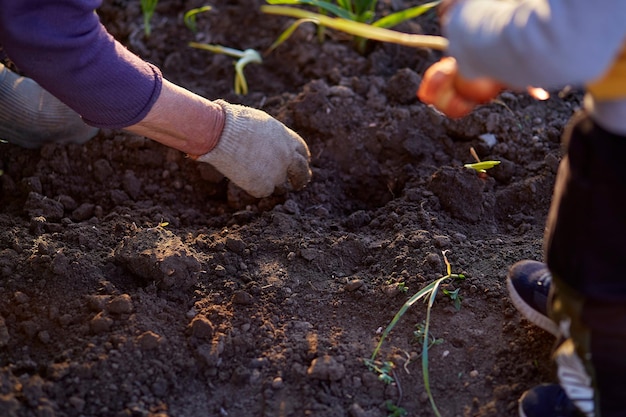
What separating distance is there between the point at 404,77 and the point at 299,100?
355mm

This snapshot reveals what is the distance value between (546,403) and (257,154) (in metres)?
0.98

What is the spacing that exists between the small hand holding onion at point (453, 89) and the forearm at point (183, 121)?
73 centimetres

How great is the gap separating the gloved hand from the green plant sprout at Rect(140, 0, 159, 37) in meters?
0.58

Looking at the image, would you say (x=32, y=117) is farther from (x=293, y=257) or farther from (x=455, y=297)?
(x=455, y=297)

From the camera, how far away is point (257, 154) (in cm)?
205

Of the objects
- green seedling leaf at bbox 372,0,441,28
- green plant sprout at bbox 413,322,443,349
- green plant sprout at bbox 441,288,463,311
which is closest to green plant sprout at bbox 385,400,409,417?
green plant sprout at bbox 413,322,443,349

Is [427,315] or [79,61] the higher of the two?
[79,61]

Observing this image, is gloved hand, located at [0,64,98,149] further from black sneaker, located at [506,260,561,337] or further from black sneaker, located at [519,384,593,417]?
black sneaker, located at [519,384,593,417]

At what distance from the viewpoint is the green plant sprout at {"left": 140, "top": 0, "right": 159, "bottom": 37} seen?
8.96 ft

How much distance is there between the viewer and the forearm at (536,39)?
1077 mm

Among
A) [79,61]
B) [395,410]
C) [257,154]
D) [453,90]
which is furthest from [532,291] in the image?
[79,61]

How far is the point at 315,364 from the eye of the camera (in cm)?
163

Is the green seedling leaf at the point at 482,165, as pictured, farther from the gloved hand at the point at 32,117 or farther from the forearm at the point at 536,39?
the gloved hand at the point at 32,117

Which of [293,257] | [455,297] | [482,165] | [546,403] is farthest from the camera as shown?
Answer: [482,165]
